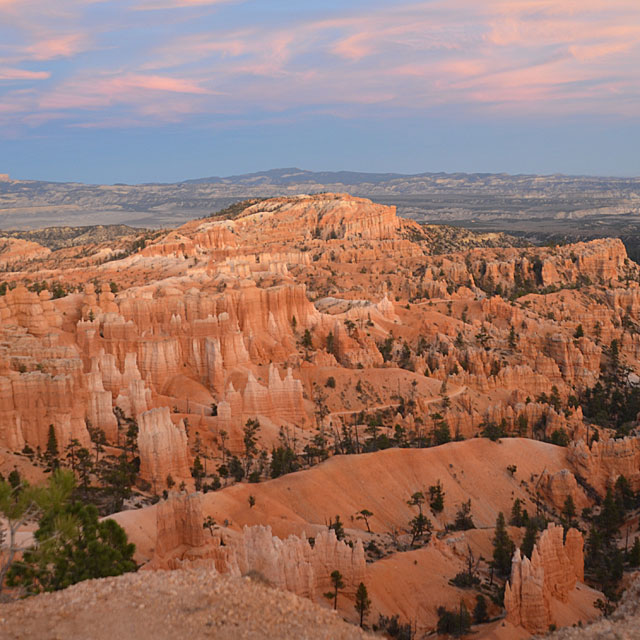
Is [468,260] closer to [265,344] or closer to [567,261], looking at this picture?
[567,261]

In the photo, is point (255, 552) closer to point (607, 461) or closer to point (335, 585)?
point (335, 585)

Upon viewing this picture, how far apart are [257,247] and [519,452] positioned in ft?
228

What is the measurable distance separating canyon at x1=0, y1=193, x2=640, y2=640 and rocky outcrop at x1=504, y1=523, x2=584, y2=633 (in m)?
0.08

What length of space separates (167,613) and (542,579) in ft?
58.7

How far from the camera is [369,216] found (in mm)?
126312

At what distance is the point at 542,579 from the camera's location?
90.7 ft

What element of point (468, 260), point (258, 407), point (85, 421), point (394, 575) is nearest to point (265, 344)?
point (258, 407)

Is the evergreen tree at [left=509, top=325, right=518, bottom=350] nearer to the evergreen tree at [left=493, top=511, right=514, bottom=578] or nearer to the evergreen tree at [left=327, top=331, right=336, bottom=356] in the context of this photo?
the evergreen tree at [left=327, top=331, right=336, bottom=356]

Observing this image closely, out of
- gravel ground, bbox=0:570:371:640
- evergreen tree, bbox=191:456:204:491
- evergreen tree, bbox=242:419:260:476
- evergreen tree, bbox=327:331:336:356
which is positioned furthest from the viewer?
evergreen tree, bbox=327:331:336:356

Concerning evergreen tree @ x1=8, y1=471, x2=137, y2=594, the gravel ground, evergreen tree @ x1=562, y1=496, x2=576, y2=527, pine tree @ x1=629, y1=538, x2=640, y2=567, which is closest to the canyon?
evergreen tree @ x1=562, y1=496, x2=576, y2=527

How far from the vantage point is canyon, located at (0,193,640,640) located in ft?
90.1

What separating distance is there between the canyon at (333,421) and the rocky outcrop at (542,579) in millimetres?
75

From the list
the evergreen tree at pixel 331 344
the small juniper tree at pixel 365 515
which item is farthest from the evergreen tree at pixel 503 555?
the evergreen tree at pixel 331 344

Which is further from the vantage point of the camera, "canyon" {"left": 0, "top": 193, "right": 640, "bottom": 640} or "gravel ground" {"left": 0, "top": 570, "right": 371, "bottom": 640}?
"canyon" {"left": 0, "top": 193, "right": 640, "bottom": 640}
